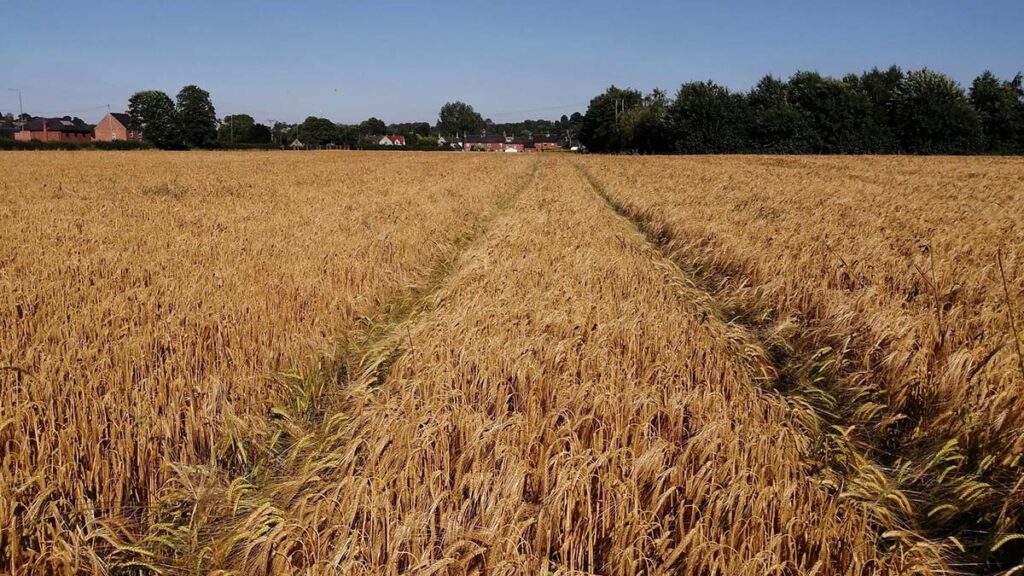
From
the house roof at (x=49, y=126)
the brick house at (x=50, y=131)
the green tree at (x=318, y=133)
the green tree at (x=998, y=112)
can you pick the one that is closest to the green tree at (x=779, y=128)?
the green tree at (x=998, y=112)

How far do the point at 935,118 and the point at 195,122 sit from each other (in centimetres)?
10418

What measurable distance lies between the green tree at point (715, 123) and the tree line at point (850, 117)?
0.12 metres

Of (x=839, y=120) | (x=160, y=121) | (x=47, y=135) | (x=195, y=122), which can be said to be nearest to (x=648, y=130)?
(x=839, y=120)

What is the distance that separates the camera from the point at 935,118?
62.8 metres

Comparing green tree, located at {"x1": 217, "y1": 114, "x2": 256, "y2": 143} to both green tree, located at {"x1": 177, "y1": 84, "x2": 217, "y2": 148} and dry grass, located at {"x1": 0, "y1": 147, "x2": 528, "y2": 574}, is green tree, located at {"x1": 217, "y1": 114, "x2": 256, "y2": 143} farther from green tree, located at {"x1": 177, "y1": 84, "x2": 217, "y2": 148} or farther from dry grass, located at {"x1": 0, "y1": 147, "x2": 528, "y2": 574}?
dry grass, located at {"x1": 0, "y1": 147, "x2": 528, "y2": 574}

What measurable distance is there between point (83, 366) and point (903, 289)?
24.1 ft

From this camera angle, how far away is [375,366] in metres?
4.36

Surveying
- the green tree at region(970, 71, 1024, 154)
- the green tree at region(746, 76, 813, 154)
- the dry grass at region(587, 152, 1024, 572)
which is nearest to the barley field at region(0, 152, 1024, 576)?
the dry grass at region(587, 152, 1024, 572)

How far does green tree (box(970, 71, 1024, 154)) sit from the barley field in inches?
2919

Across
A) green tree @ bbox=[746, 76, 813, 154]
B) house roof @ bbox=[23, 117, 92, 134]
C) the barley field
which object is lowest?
the barley field

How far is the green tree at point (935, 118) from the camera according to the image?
205 ft

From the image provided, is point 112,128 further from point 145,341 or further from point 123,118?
point 145,341

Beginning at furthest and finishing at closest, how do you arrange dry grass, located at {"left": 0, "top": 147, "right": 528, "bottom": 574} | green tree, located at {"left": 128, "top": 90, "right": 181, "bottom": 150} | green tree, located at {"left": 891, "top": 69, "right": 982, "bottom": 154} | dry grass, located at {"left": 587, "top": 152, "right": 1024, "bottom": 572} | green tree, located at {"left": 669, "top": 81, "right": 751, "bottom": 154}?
green tree, located at {"left": 128, "top": 90, "right": 181, "bottom": 150} < green tree, located at {"left": 669, "top": 81, "right": 751, "bottom": 154} < green tree, located at {"left": 891, "top": 69, "right": 982, "bottom": 154} < dry grass, located at {"left": 587, "top": 152, "right": 1024, "bottom": 572} < dry grass, located at {"left": 0, "top": 147, "right": 528, "bottom": 574}

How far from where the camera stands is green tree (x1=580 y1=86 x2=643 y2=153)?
350ft
